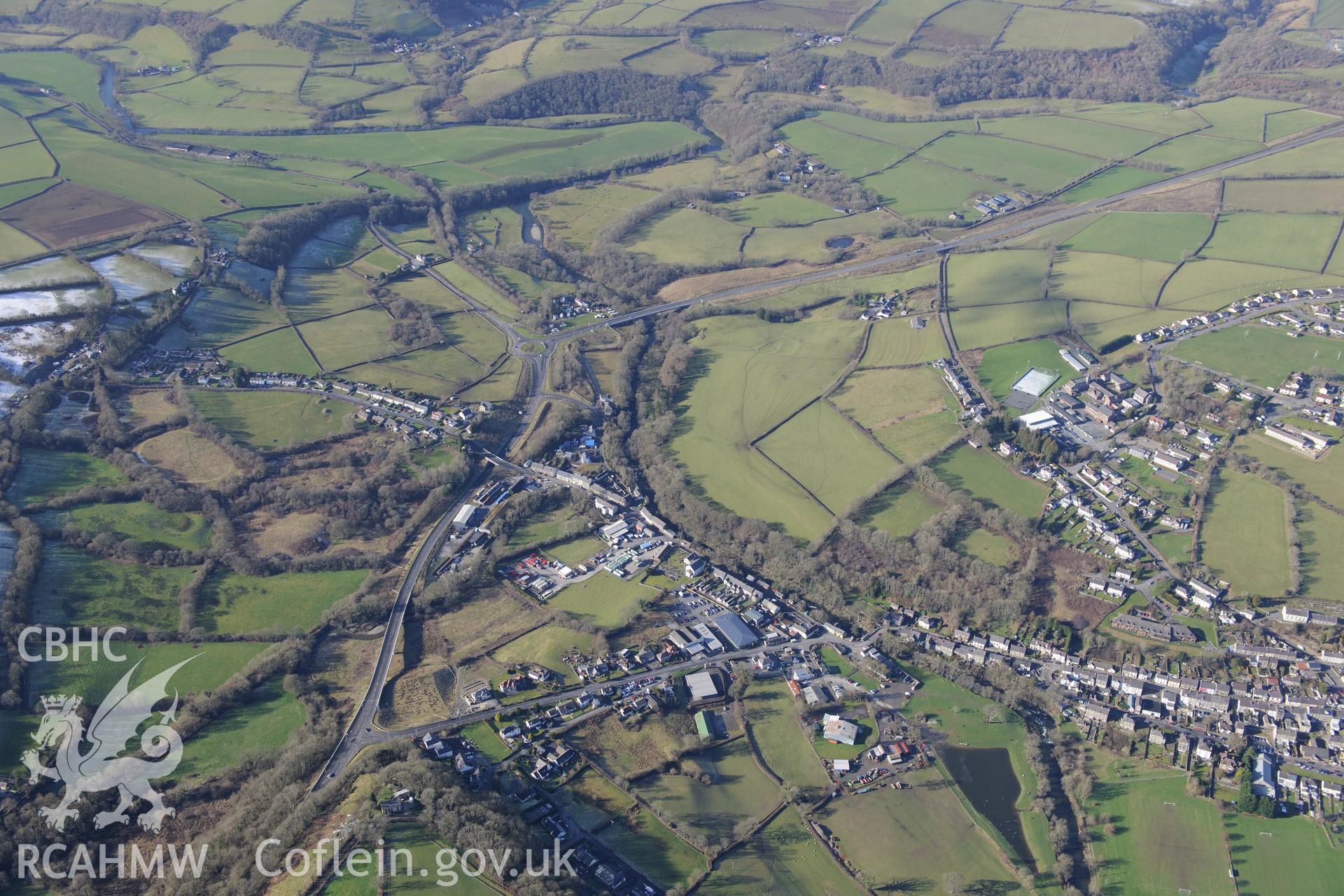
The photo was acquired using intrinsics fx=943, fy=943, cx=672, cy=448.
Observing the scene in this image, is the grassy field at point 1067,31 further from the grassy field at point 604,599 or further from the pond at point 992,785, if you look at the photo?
the pond at point 992,785

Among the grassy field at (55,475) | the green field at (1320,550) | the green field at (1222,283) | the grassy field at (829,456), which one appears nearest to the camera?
the green field at (1320,550)

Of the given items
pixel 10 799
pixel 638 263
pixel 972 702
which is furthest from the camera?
pixel 638 263

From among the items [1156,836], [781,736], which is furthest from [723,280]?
[1156,836]

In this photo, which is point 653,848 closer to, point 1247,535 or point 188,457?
point 1247,535

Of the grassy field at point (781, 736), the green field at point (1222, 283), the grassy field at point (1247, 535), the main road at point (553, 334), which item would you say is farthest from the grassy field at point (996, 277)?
the grassy field at point (781, 736)

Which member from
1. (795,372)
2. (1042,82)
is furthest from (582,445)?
(1042,82)

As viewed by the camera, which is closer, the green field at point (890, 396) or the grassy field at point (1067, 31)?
the green field at point (890, 396)

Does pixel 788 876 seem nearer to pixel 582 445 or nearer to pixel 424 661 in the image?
pixel 424 661
